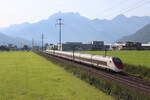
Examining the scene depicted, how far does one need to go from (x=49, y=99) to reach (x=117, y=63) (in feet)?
66.6

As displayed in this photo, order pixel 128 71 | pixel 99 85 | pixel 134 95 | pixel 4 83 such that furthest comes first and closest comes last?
pixel 128 71 → pixel 4 83 → pixel 99 85 → pixel 134 95

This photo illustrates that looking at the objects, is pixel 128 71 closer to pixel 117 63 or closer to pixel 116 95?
pixel 117 63

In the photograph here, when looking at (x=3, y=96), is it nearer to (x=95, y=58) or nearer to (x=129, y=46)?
(x=95, y=58)

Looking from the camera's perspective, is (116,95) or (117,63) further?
(117,63)

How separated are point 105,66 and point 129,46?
162 metres

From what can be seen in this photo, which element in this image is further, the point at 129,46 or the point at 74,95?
the point at 129,46

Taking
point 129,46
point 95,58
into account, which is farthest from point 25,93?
point 129,46

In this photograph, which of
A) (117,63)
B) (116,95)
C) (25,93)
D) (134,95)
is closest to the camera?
(134,95)

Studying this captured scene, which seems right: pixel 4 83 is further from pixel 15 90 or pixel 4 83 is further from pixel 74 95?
pixel 74 95

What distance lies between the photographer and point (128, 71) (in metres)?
40.7

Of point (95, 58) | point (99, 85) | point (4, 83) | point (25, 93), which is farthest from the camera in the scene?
point (95, 58)

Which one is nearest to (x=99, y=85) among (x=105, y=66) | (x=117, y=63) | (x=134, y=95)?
(x=134, y=95)

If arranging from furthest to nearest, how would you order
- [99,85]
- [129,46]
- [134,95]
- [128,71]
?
[129,46] < [128,71] < [99,85] < [134,95]

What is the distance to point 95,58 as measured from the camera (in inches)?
1866
